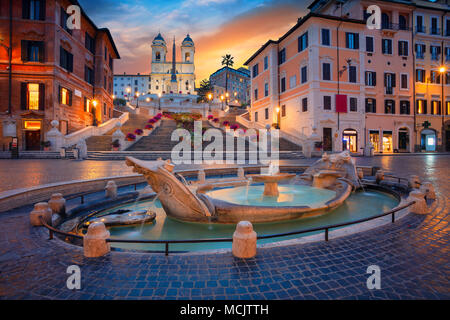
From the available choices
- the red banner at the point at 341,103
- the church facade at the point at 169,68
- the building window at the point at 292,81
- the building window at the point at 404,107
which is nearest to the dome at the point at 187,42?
the church facade at the point at 169,68

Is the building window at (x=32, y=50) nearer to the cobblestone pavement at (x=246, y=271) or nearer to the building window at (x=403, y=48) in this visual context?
the cobblestone pavement at (x=246, y=271)

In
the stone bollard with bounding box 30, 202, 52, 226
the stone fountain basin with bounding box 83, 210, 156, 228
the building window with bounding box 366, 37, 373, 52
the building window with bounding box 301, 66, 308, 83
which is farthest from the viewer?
the building window with bounding box 366, 37, 373, 52

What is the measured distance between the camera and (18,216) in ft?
17.7

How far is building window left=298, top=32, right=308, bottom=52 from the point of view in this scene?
95.5 ft

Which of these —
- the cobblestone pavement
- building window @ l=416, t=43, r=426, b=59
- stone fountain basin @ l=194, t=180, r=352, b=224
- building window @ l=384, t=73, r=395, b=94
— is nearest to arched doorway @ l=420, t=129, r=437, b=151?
building window @ l=384, t=73, r=395, b=94

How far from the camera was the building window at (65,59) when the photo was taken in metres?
25.9

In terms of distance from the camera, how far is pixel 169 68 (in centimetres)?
9044

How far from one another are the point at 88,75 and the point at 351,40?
117 feet

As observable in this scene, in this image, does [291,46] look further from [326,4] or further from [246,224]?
[246,224]

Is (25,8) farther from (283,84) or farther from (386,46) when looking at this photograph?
(386,46)

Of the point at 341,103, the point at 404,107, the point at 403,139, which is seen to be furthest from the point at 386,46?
the point at 403,139

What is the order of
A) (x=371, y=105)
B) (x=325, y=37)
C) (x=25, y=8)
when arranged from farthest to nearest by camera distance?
(x=371, y=105) < (x=325, y=37) < (x=25, y=8)

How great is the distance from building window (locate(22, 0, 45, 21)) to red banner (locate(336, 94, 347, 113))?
34749 millimetres

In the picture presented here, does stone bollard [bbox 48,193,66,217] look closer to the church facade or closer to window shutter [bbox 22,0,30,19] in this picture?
window shutter [bbox 22,0,30,19]
